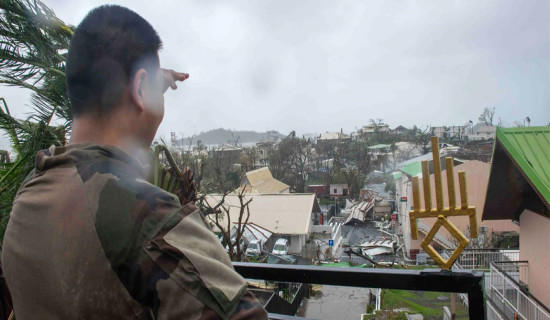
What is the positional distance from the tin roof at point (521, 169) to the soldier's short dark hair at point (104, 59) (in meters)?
2.99

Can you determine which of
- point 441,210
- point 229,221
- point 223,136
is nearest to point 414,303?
point 229,221

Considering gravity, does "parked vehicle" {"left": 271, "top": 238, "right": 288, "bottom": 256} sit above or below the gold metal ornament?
below

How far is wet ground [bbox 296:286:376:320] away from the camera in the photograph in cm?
317

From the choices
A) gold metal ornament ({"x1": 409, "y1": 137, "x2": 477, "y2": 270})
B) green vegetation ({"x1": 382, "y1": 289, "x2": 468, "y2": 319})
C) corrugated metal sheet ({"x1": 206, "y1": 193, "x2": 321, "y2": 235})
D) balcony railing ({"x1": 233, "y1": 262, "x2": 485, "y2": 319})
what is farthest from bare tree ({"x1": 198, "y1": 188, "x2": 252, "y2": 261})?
gold metal ornament ({"x1": 409, "y1": 137, "x2": 477, "y2": 270})

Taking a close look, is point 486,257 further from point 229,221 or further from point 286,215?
point 229,221

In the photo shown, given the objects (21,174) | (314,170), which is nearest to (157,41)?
(21,174)

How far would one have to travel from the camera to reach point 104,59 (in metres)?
0.45

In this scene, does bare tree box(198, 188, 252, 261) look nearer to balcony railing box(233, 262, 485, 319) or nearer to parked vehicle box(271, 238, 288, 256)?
parked vehicle box(271, 238, 288, 256)

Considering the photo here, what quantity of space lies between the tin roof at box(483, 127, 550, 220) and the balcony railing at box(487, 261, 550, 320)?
Result: 600mm

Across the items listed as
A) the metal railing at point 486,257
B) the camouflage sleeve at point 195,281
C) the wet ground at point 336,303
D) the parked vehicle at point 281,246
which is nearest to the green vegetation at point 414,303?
the wet ground at point 336,303

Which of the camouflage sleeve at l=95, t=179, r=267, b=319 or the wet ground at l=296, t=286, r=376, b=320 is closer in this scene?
the camouflage sleeve at l=95, t=179, r=267, b=319

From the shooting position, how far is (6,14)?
6.63 ft

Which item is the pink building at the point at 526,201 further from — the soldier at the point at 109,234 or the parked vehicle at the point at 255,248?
the parked vehicle at the point at 255,248

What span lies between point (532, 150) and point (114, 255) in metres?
3.40
